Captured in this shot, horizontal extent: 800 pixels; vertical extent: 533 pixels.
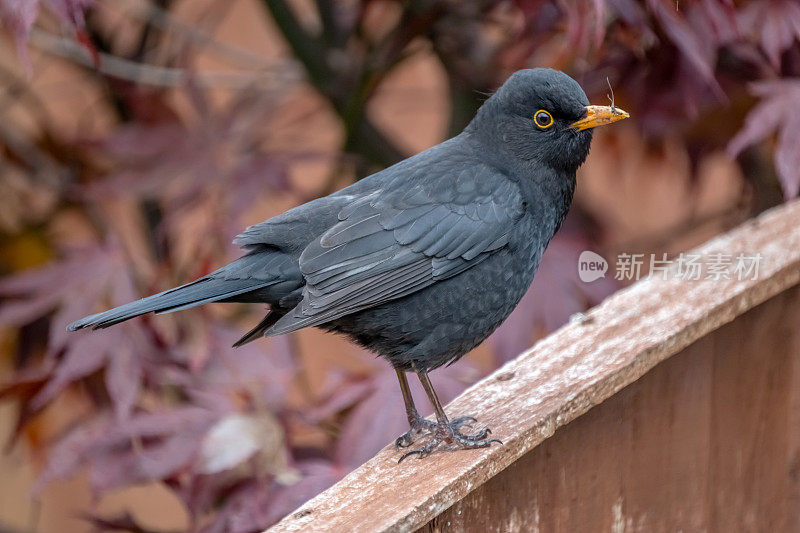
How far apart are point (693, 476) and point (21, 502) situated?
299cm

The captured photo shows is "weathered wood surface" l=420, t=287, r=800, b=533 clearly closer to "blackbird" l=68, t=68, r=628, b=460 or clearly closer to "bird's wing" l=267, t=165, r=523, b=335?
"blackbird" l=68, t=68, r=628, b=460

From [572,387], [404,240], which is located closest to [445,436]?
[572,387]

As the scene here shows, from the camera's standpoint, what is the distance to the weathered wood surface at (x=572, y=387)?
55.1 inches

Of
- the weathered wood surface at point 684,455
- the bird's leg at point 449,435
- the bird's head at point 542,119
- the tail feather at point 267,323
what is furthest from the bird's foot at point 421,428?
the bird's head at point 542,119

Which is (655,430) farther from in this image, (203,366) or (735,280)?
(203,366)

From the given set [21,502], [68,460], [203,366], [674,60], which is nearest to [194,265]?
[203,366]

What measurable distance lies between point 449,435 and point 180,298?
0.51 m

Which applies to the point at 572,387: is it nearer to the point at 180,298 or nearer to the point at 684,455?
the point at 684,455

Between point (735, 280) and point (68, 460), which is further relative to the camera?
point (68, 460)

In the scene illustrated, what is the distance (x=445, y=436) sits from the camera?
172cm

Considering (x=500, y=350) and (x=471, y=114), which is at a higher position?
(x=471, y=114)

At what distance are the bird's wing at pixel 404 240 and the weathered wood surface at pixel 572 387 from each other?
9.6 inches

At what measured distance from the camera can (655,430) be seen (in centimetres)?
176

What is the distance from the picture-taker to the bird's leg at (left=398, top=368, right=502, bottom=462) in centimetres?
158
